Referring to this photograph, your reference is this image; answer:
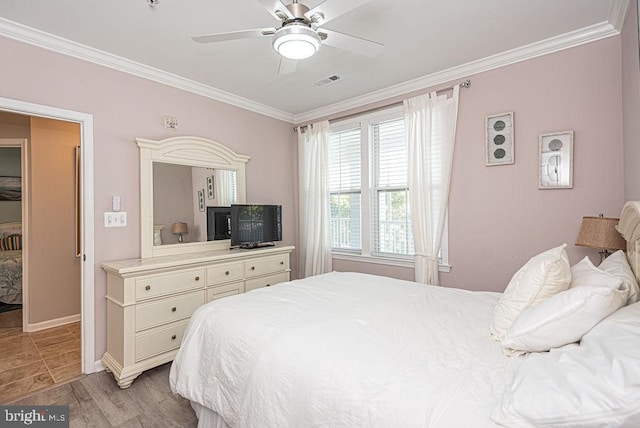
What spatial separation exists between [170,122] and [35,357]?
256 centimetres

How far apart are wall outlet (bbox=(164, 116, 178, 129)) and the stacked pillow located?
3169mm

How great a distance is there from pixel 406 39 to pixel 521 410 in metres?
2.55

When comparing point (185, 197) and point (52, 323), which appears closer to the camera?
point (185, 197)

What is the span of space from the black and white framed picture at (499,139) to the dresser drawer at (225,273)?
2.61m

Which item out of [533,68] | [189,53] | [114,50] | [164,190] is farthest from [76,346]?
[533,68]

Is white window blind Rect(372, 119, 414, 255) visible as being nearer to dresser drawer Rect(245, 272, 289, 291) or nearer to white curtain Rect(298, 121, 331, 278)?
white curtain Rect(298, 121, 331, 278)

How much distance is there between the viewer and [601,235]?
2057 mm

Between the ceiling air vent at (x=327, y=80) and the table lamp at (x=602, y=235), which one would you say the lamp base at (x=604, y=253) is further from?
the ceiling air vent at (x=327, y=80)

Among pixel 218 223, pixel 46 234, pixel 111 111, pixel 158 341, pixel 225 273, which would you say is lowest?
pixel 158 341

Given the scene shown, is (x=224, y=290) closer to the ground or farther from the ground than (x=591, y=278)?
closer to the ground

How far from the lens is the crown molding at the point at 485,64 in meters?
2.38

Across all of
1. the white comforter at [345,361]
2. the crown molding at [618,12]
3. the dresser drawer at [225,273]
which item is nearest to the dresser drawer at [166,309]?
the dresser drawer at [225,273]

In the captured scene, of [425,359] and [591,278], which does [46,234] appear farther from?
[591,278]

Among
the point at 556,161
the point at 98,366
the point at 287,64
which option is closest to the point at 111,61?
the point at 287,64
